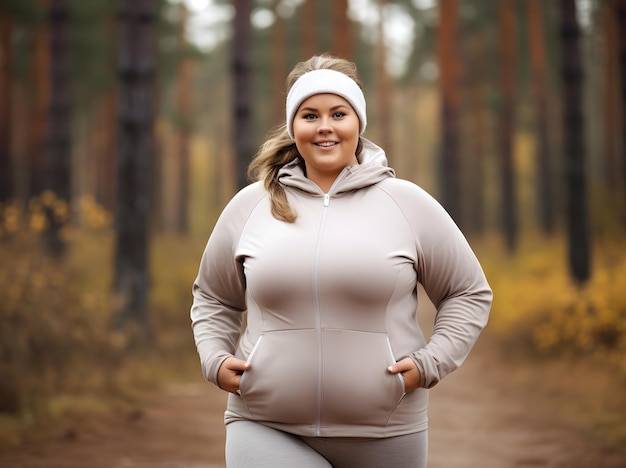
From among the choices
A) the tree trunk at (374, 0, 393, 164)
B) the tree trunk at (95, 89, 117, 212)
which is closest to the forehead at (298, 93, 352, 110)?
the tree trunk at (95, 89, 117, 212)

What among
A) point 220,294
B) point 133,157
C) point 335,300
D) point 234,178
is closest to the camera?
point 335,300

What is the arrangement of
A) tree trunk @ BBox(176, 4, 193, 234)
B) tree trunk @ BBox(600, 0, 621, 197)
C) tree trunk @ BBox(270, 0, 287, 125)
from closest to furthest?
tree trunk @ BBox(600, 0, 621, 197) → tree trunk @ BBox(270, 0, 287, 125) → tree trunk @ BBox(176, 4, 193, 234)

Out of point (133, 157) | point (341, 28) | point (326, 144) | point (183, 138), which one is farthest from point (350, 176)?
point (183, 138)

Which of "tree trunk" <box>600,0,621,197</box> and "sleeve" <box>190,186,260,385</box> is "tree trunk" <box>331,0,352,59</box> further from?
"sleeve" <box>190,186,260,385</box>

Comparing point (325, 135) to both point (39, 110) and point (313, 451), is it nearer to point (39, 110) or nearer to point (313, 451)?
point (313, 451)

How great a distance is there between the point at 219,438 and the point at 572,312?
222 inches

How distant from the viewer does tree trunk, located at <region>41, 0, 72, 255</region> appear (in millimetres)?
15180

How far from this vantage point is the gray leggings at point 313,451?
8.79ft

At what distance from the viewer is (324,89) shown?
2854mm

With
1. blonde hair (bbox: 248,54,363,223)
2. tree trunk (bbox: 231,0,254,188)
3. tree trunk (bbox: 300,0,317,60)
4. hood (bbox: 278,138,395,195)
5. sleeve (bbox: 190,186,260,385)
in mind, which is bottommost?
sleeve (bbox: 190,186,260,385)

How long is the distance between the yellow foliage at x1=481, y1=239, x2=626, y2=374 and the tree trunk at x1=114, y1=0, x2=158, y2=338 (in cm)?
503

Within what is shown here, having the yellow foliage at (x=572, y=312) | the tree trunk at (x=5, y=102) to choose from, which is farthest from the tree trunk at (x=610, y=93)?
the tree trunk at (x=5, y=102)

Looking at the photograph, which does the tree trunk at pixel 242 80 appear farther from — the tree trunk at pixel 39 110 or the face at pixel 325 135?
the face at pixel 325 135

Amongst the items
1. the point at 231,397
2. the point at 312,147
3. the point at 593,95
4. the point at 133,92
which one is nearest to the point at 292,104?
the point at 312,147
